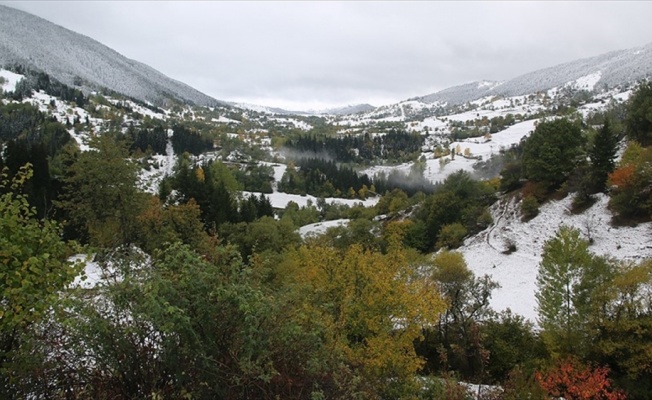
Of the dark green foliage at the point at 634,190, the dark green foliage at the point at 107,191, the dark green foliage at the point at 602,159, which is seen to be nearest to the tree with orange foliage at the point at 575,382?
the dark green foliage at the point at 107,191

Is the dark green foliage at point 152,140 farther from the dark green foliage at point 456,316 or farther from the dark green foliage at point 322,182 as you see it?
the dark green foliage at point 456,316

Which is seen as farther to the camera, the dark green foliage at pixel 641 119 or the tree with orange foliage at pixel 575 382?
the dark green foliage at pixel 641 119

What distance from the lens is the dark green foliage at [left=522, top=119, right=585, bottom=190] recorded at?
181 feet

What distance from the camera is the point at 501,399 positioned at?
50.1ft

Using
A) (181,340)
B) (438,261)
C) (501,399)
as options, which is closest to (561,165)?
(438,261)

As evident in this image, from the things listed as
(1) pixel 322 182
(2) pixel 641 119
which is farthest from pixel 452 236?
(1) pixel 322 182

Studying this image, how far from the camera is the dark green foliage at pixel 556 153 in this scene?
55.2 metres

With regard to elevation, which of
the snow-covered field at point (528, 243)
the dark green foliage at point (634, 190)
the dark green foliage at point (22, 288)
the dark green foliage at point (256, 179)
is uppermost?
the dark green foliage at point (22, 288)

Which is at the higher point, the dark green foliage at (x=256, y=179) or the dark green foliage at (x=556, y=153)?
the dark green foliage at (x=556, y=153)

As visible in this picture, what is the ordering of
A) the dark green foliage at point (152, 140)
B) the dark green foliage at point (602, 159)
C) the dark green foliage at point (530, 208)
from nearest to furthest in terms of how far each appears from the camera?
the dark green foliage at point (602, 159) < the dark green foliage at point (530, 208) < the dark green foliage at point (152, 140)

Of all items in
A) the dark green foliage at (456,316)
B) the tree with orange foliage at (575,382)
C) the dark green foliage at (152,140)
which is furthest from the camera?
the dark green foliage at (152,140)

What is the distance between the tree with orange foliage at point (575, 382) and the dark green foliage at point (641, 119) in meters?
49.7

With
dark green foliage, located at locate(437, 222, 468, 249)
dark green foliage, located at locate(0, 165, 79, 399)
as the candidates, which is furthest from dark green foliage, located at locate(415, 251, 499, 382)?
dark green foliage, located at locate(0, 165, 79, 399)

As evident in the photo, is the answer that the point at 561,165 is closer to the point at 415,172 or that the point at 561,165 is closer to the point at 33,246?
the point at 33,246
